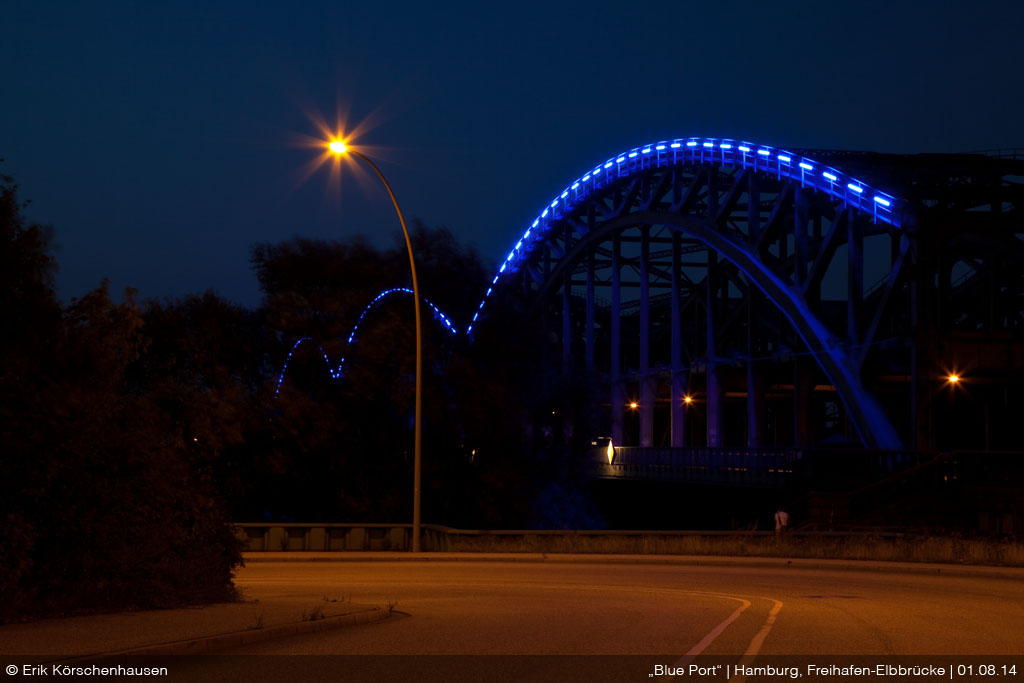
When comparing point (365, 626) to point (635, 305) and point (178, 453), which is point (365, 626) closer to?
point (178, 453)

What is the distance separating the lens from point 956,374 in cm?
5394

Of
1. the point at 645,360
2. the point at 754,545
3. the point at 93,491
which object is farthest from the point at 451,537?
the point at 645,360

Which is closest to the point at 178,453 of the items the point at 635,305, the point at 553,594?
the point at 553,594

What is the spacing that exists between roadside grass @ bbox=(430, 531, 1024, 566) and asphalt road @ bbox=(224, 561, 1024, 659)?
10.1ft

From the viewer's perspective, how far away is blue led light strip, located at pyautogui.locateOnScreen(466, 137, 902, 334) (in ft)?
182

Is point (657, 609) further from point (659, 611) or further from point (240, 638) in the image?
point (240, 638)

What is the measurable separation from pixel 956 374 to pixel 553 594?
38499mm

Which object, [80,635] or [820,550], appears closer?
[80,635]

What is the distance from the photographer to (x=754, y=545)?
32062 millimetres

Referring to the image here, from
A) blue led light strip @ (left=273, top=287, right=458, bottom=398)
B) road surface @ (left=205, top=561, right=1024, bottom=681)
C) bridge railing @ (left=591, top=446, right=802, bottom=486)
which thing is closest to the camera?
road surface @ (left=205, top=561, right=1024, bottom=681)

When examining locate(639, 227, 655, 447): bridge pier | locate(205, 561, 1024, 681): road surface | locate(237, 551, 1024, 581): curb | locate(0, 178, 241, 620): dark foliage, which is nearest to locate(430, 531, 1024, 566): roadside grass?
locate(237, 551, 1024, 581): curb

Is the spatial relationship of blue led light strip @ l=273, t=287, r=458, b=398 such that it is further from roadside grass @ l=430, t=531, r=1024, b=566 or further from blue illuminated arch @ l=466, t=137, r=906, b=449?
roadside grass @ l=430, t=531, r=1024, b=566

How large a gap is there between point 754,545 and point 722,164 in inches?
1496

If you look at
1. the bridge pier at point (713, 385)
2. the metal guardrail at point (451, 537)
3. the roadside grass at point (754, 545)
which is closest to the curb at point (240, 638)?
the roadside grass at point (754, 545)
